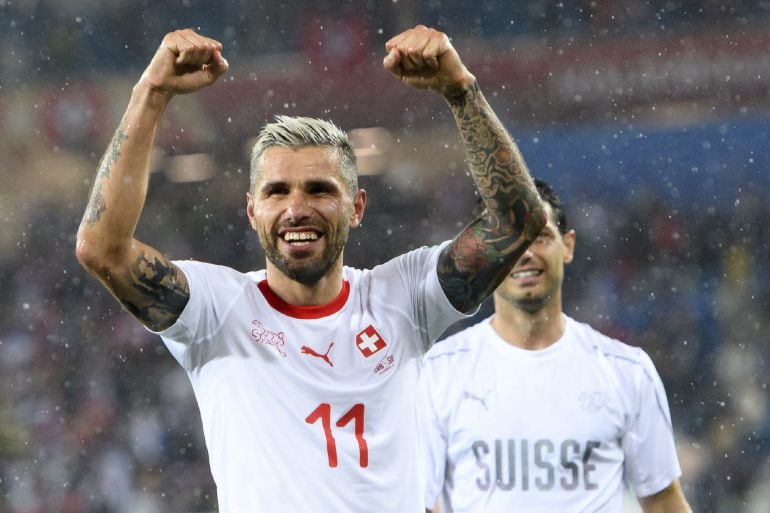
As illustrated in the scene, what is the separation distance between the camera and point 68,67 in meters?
9.95

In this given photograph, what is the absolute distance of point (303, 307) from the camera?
9.11 ft

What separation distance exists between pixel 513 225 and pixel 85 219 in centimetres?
94

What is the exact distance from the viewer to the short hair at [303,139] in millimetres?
2785

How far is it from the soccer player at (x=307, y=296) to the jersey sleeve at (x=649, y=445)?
1621mm

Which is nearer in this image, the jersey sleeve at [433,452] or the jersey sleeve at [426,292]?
the jersey sleeve at [426,292]

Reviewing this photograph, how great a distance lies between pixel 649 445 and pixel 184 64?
244 centimetres

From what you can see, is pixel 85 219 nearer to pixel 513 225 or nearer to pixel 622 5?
pixel 513 225

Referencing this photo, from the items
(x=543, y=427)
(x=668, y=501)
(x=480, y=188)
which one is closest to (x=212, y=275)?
(x=480, y=188)

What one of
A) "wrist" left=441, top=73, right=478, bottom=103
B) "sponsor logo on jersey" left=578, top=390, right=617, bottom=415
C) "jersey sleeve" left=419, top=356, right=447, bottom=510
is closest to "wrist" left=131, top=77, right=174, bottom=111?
"wrist" left=441, top=73, right=478, bottom=103

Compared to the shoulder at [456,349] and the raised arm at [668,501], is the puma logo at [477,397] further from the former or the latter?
the raised arm at [668,501]

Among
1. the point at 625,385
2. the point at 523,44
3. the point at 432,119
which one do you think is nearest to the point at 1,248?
the point at 432,119

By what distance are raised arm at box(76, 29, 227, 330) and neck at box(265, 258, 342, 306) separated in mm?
338

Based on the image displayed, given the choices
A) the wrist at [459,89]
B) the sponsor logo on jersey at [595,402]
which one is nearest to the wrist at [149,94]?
the wrist at [459,89]

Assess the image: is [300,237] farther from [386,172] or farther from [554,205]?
[386,172]
